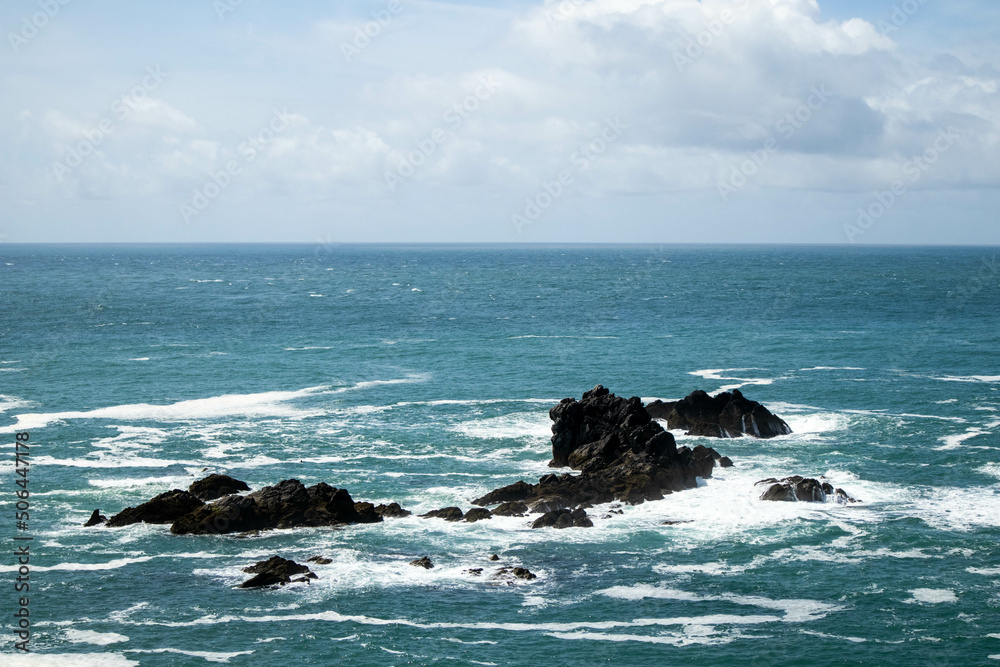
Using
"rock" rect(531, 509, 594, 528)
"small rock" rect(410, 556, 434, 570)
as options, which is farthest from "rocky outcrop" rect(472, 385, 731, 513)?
"small rock" rect(410, 556, 434, 570)

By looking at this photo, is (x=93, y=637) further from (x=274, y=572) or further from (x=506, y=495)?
(x=506, y=495)

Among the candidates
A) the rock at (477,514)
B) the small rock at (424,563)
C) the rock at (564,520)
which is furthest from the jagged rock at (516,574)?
the rock at (477,514)

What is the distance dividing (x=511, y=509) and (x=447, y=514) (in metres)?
3.55

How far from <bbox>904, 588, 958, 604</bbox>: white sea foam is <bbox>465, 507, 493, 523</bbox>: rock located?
21.3 m

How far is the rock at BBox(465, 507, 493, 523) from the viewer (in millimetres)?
50094

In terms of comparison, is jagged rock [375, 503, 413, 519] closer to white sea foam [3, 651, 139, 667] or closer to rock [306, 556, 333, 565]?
rock [306, 556, 333, 565]

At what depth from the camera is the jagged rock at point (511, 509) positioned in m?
50.8

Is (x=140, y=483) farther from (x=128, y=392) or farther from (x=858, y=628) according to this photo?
(x=858, y=628)

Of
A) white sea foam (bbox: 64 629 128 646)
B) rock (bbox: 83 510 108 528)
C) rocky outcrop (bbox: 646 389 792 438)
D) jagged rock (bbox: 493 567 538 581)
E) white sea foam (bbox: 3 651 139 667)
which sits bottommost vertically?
white sea foam (bbox: 3 651 139 667)

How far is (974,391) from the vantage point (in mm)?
81938

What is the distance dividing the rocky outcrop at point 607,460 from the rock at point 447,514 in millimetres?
2301

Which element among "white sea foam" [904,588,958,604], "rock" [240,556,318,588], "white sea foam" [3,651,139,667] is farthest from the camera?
"rock" [240,556,318,588]

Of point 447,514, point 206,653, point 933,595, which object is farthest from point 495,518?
point 933,595

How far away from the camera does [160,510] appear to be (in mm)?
50000
